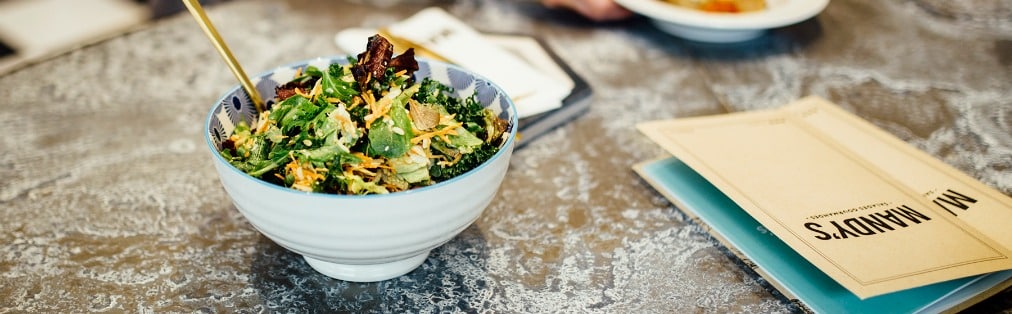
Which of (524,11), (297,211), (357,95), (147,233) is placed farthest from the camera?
(524,11)

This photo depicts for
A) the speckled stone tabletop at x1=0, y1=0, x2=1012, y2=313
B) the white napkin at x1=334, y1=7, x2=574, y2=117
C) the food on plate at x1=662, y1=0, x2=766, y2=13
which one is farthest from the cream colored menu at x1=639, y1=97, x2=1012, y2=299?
the food on plate at x1=662, y1=0, x2=766, y2=13

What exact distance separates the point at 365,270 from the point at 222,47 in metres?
0.28

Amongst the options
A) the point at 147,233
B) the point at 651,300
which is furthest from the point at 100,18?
the point at 651,300

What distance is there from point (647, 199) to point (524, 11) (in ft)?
2.26

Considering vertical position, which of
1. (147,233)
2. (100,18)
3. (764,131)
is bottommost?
(100,18)

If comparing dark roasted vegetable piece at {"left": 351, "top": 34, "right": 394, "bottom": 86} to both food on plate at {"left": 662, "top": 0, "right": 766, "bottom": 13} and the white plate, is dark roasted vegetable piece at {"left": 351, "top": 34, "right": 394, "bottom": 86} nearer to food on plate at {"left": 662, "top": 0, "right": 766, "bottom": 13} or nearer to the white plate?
the white plate

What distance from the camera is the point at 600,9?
4.49 ft

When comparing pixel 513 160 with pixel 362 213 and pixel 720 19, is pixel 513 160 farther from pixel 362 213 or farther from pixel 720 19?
pixel 720 19

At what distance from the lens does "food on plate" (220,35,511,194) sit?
0.65 metres

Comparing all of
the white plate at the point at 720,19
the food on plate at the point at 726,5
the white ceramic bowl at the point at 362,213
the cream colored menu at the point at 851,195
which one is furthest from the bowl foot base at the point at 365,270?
the food on plate at the point at 726,5

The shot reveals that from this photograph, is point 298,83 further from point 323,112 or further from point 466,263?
point 466,263

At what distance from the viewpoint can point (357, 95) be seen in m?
0.71

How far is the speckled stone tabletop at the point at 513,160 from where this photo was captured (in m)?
0.73

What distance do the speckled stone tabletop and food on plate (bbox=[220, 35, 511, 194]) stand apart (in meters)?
0.14
